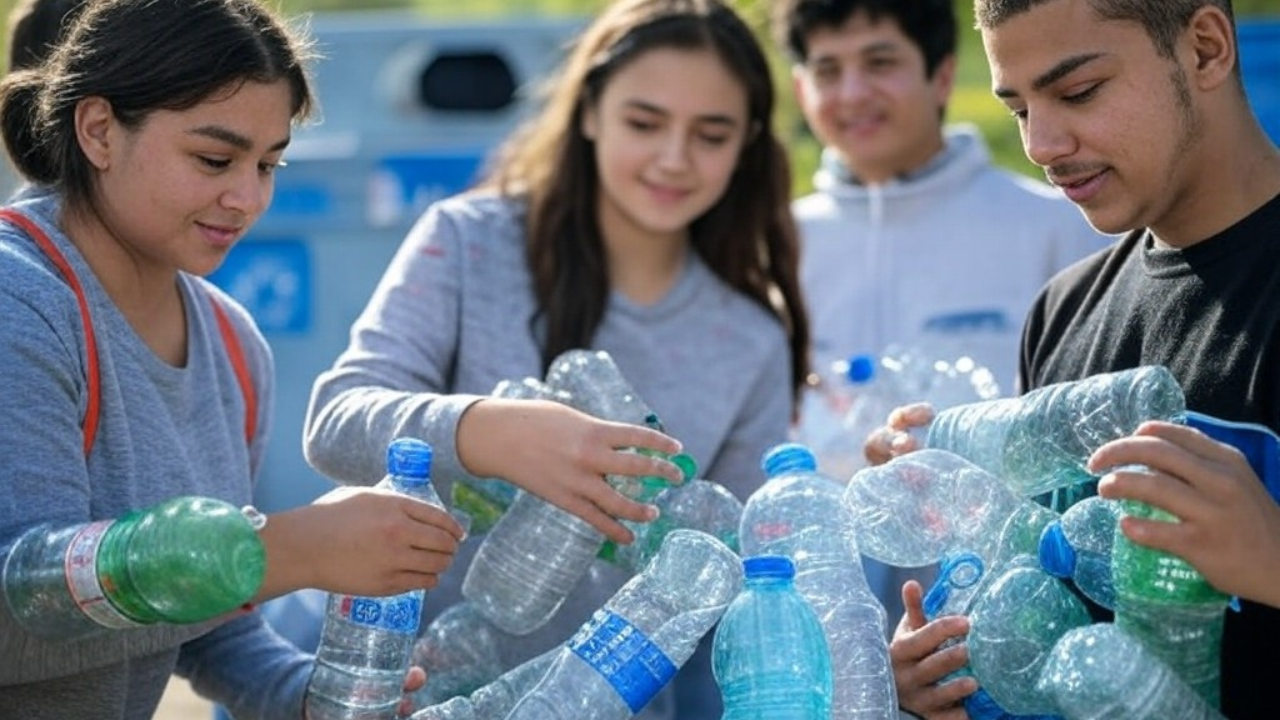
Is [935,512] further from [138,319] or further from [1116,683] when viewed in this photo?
[138,319]

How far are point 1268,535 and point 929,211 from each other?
2817 millimetres

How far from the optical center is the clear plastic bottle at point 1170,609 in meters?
2.38

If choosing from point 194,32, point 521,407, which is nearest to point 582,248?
point 521,407

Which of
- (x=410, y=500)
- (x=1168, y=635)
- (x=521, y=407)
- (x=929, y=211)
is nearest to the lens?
(x=1168, y=635)

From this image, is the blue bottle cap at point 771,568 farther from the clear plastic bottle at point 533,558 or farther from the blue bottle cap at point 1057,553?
the clear plastic bottle at point 533,558

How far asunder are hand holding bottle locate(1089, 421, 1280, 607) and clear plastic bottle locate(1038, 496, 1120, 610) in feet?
0.93

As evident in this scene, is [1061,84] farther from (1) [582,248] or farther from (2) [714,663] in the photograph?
(1) [582,248]

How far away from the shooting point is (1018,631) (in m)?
Answer: 2.60

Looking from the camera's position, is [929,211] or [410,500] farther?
[929,211]

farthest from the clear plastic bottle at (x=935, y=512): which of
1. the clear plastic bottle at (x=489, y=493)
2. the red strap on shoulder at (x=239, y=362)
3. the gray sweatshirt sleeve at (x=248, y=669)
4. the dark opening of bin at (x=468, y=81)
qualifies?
the dark opening of bin at (x=468, y=81)

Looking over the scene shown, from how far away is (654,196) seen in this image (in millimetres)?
4023

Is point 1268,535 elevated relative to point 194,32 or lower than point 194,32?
lower

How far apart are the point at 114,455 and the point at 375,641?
→ 49cm

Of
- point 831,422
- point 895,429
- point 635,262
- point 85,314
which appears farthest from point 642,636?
point 831,422
